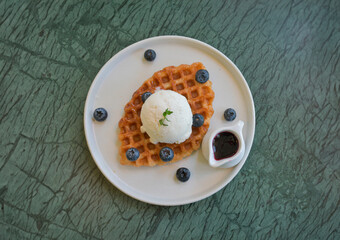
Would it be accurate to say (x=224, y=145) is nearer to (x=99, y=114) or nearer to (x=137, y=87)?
(x=137, y=87)

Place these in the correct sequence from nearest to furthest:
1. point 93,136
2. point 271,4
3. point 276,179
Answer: point 93,136 → point 276,179 → point 271,4

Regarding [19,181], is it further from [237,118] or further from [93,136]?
[237,118]

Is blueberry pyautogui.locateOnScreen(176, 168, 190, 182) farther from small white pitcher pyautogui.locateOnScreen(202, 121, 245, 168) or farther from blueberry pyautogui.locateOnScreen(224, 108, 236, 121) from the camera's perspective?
blueberry pyautogui.locateOnScreen(224, 108, 236, 121)

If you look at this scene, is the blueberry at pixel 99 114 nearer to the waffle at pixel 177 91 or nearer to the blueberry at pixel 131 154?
the waffle at pixel 177 91

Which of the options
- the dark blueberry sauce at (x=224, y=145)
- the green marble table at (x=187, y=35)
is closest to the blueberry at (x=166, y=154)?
the dark blueberry sauce at (x=224, y=145)

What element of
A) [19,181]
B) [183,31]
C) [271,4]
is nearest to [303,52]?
[271,4]

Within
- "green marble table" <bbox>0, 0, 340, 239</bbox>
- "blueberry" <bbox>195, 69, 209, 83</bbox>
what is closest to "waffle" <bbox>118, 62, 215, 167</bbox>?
"blueberry" <bbox>195, 69, 209, 83</bbox>
